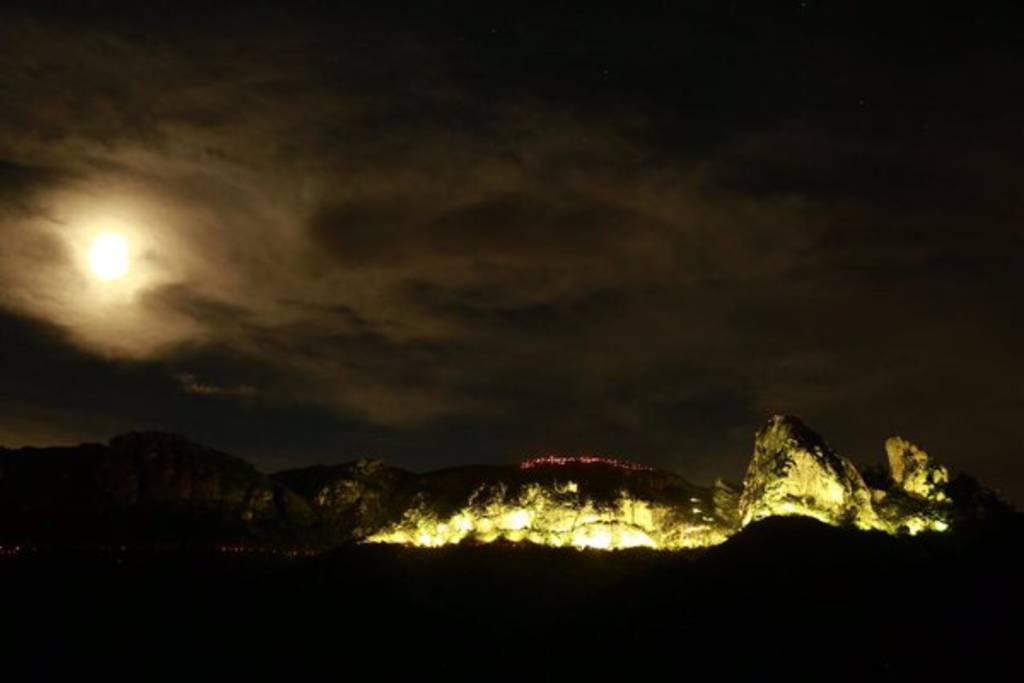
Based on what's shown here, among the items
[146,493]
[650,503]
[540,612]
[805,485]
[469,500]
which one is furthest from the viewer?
[146,493]

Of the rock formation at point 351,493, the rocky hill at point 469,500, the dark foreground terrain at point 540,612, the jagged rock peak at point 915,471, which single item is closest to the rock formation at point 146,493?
the rocky hill at point 469,500

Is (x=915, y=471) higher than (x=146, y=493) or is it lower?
higher

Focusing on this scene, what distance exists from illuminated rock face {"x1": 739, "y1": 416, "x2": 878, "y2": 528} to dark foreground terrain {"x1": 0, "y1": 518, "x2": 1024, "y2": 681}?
2.97 m

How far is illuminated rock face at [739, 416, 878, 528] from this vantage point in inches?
1319

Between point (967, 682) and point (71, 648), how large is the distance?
84.8 feet

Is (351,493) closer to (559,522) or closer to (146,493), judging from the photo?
(146,493)

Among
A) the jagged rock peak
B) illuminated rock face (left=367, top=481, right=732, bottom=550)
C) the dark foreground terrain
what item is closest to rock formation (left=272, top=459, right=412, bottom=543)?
illuminated rock face (left=367, top=481, right=732, bottom=550)

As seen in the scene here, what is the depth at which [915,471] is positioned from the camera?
124ft

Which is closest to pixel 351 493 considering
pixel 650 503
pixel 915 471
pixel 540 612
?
pixel 650 503

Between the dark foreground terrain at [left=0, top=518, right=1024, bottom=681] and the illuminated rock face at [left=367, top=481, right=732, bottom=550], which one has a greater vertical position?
the illuminated rock face at [left=367, top=481, right=732, bottom=550]

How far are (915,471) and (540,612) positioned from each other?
2126 centimetres

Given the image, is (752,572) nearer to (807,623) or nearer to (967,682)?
(807,623)

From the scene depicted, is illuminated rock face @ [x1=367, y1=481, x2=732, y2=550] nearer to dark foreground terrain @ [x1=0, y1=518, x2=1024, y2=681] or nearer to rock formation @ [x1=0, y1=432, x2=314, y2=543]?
dark foreground terrain @ [x1=0, y1=518, x2=1024, y2=681]

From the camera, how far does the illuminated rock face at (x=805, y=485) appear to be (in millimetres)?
33500
